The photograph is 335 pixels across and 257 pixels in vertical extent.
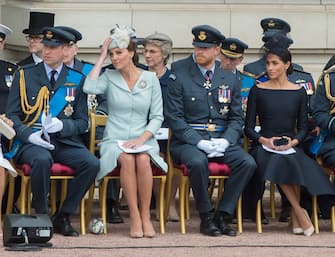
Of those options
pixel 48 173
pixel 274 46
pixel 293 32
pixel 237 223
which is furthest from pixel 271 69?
pixel 293 32

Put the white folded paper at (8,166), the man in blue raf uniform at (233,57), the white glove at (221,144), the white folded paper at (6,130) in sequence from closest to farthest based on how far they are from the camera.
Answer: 1. the white folded paper at (6,130)
2. the white folded paper at (8,166)
3. the white glove at (221,144)
4. the man in blue raf uniform at (233,57)

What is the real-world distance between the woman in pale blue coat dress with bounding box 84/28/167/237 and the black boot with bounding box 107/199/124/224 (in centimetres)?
58

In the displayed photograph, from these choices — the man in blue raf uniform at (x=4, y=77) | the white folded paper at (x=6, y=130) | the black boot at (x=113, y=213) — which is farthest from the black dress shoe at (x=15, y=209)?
the white folded paper at (x=6, y=130)

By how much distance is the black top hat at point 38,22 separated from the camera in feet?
41.2

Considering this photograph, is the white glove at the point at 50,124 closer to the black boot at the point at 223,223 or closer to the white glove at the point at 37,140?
the white glove at the point at 37,140

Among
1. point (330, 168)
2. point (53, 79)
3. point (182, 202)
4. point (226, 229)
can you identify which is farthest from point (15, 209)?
point (330, 168)

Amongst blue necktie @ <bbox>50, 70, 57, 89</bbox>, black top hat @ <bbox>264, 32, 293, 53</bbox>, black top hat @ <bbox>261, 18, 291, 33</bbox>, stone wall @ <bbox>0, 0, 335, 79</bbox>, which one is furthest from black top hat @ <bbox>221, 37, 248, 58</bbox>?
stone wall @ <bbox>0, 0, 335, 79</bbox>

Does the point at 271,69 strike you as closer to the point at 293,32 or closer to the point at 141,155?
the point at 141,155

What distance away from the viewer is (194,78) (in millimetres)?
11617

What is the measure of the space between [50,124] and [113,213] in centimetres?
111

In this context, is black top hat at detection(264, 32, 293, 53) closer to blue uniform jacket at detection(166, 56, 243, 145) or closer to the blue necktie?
A: blue uniform jacket at detection(166, 56, 243, 145)

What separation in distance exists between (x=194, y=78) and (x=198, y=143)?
0.57 metres

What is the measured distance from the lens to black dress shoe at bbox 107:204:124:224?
11.8 metres

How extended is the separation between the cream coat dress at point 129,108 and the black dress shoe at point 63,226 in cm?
56
